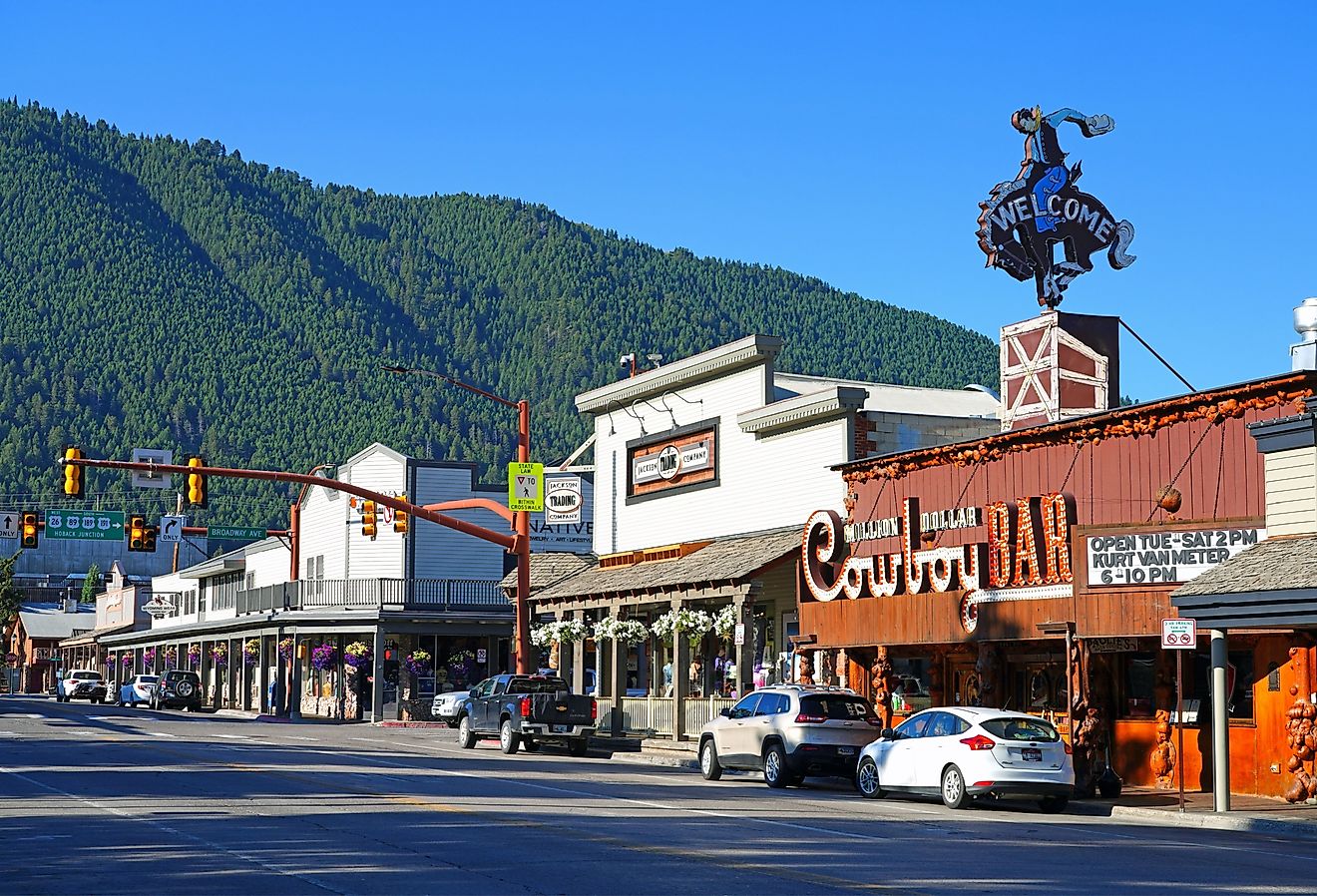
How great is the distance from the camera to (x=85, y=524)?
268 feet

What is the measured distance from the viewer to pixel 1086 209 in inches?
1400

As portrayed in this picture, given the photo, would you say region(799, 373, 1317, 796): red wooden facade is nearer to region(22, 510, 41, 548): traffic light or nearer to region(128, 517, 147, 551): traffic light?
region(128, 517, 147, 551): traffic light

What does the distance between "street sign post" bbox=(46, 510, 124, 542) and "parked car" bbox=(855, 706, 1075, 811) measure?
56461 mm

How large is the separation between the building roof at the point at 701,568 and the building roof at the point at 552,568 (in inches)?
111

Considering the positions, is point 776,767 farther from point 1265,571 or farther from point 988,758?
point 1265,571

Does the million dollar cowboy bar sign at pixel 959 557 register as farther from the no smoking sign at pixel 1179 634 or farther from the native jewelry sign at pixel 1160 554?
the no smoking sign at pixel 1179 634

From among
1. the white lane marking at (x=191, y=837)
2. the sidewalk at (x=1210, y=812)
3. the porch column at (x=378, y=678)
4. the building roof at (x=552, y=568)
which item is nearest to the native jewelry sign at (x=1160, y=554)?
the sidewalk at (x=1210, y=812)

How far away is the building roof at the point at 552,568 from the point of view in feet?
170

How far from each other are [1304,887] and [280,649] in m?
59.2

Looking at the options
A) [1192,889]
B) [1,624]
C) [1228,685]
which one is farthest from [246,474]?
[1,624]

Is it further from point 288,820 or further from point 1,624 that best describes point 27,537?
point 1,624

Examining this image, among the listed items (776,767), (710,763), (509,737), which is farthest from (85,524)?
(776,767)

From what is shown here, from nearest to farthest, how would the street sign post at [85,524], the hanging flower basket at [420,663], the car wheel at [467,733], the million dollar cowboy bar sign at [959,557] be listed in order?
the million dollar cowboy bar sign at [959,557] < the car wheel at [467,733] < the hanging flower basket at [420,663] < the street sign post at [85,524]

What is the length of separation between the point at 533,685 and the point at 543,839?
2291 centimetres
